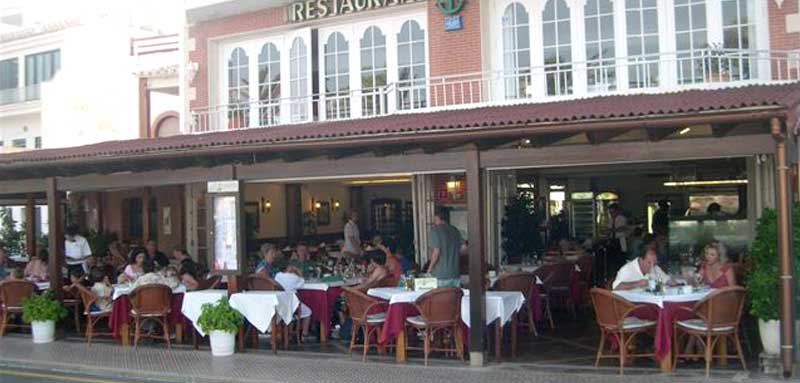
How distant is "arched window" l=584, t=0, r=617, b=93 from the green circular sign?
7.24 feet

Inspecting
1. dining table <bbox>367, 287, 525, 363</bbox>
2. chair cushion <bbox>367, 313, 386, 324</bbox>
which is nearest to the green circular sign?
dining table <bbox>367, 287, 525, 363</bbox>

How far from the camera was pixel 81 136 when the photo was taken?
1085 inches

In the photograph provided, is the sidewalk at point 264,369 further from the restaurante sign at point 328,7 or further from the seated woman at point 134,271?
the restaurante sign at point 328,7

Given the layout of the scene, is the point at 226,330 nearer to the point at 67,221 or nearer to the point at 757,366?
the point at 757,366

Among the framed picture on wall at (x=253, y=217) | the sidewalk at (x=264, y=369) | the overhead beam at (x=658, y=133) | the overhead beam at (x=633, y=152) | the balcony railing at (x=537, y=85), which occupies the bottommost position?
the sidewalk at (x=264, y=369)

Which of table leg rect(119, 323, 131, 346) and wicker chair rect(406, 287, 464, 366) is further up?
wicker chair rect(406, 287, 464, 366)

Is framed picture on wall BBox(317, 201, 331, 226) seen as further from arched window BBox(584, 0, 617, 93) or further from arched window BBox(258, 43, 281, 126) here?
arched window BBox(584, 0, 617, 93)

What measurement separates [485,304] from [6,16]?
35082 mm

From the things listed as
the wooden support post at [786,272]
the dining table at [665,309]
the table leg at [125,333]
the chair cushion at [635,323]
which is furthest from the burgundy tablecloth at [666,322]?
the table leg at [125,333]

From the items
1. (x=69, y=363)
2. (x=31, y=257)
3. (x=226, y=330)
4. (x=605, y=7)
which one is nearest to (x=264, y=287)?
(x=226, y=330)

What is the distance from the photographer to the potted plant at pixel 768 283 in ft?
27.2

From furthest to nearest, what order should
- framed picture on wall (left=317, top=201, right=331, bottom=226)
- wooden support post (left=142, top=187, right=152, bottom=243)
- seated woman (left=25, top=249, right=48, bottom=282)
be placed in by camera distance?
framed picture on wall (left=317, top=201, right=331, bottom=226) → wooden support post (left=142, top=187, right=152, bottom=243) → seated woman (left=25, top=249, right=48, bottom=282)

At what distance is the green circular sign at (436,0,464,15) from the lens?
1378 centimetres

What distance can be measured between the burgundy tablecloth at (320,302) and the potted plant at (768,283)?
18.9 feet
